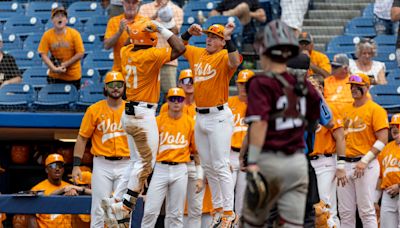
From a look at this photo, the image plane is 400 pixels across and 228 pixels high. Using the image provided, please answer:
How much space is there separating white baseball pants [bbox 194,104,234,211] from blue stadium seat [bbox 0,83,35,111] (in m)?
3.94

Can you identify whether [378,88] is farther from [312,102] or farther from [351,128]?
[312,102]

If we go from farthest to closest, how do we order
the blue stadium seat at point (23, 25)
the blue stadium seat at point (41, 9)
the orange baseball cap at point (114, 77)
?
the blue stadium seat at point (41, 9)
the blue stadium seat at point (23, 25)
the orange baseball cap at point (114, 77)

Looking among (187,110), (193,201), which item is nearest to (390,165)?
(193,201)

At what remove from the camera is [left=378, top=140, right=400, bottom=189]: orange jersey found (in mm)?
11367

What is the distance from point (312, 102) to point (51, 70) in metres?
6.64

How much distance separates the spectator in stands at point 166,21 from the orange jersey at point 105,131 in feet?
3.65

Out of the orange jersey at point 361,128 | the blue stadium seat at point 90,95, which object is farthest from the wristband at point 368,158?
the blue stadium seat at point 90,95

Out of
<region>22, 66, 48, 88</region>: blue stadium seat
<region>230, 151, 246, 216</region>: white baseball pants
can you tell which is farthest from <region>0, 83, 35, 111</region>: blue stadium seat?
<region>230, 151, 246, 216</region>: white baseball pants

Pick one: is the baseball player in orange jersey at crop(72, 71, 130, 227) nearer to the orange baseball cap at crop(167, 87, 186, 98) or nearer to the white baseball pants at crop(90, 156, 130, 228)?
the white baseball pants at crop(90, 156, 130, 228)

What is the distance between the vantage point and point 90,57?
1378cm

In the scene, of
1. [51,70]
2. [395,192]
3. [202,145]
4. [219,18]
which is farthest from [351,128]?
[51,70]

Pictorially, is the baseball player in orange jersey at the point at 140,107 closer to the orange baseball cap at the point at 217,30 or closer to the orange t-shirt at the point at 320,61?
the orange baseball cap at the point at 217,30

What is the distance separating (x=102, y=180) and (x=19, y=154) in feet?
12.8

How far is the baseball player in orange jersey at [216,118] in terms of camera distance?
9.65m
